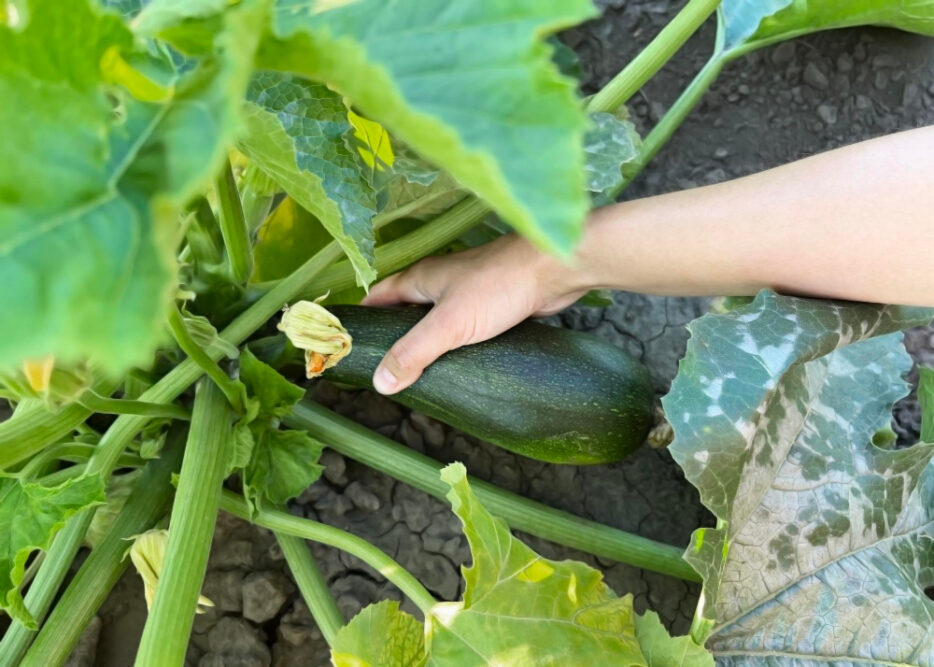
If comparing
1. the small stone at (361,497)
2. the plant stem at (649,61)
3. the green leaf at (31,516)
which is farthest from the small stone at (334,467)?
the plant stem at (649,61)

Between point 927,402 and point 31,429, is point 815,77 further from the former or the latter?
point 31,429

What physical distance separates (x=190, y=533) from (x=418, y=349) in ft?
1.35

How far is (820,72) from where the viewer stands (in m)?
1.74

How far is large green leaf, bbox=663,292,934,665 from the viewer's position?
1068 millimetres

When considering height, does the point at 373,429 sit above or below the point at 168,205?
below

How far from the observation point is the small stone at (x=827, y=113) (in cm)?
174

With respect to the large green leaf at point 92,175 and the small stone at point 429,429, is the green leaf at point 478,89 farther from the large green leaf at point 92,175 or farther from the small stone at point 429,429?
the small stone at point 429,429

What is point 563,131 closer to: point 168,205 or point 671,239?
point 168,205

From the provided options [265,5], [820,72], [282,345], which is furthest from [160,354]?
[820,72]

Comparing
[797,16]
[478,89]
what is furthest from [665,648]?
[797,16]

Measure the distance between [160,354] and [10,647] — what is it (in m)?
0.45

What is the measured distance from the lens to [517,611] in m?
1.00

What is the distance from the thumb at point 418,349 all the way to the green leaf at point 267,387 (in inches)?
5.6

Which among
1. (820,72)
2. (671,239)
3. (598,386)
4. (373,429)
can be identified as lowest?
(373,429)
